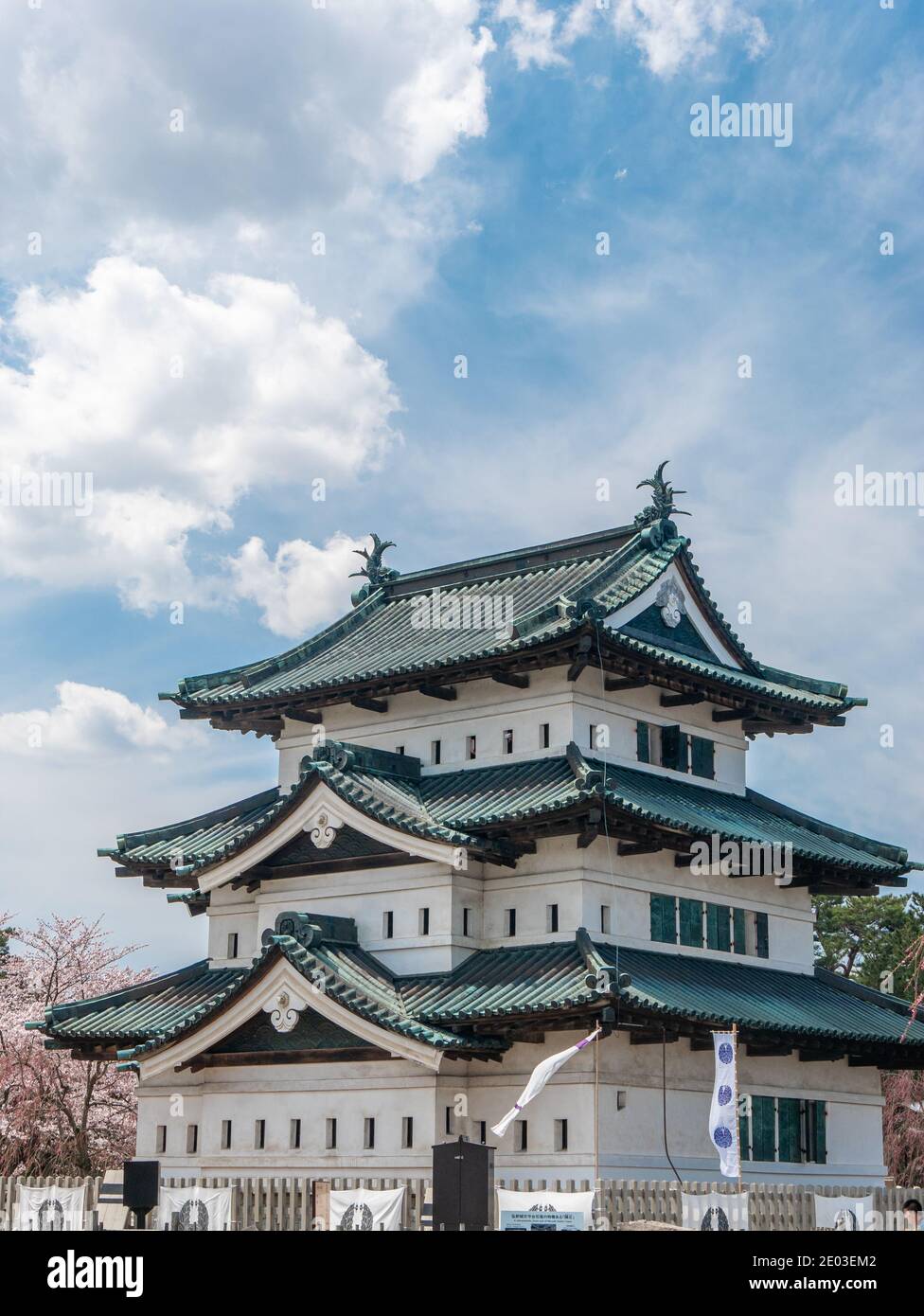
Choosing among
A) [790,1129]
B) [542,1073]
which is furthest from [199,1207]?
[790,1129]

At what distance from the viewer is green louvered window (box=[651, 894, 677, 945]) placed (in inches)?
1267

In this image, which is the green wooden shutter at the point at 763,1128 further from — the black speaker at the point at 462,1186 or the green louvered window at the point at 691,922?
the black speaker at the point at 462,1186

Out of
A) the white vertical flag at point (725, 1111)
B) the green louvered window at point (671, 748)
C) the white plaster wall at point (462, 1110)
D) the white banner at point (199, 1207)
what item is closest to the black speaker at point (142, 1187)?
the white banner at point (199, 1207)

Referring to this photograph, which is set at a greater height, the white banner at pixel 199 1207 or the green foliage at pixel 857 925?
the green foliage at pixel 857 925

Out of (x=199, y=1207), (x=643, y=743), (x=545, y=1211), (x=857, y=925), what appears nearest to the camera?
(x=545, y=1211)

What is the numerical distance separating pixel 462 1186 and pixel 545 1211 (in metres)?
1.67

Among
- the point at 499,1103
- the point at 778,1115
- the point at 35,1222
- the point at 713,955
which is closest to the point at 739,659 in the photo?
the point at 713,955

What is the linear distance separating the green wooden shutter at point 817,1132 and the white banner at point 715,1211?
9.22 metres

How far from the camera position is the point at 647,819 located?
1192 inches

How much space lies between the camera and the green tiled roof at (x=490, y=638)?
3353cm

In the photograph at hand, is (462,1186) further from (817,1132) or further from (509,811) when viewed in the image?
(817,1132)

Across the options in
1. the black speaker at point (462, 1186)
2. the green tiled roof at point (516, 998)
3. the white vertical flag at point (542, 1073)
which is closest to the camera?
the black speaker at point (462, 1186)

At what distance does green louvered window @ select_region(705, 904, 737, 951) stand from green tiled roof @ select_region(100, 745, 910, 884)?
185 cm

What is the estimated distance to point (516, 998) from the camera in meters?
28.4
